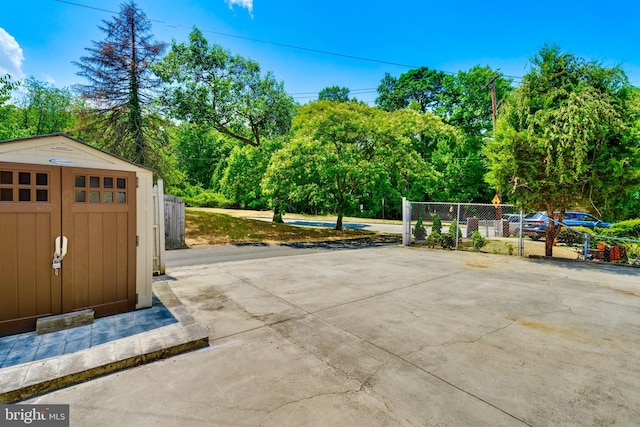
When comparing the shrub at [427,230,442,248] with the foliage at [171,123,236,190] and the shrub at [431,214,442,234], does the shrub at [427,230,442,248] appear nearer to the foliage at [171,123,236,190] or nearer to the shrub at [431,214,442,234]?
the shrub at [431,214,442,234]

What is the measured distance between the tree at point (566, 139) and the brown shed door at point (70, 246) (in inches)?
393

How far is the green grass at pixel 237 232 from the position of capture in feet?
43.9

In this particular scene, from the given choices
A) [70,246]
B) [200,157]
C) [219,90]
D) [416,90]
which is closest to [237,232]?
[219,90]

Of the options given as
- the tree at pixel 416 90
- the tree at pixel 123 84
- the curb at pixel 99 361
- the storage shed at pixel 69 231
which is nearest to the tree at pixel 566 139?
the curb at pixel 99 361

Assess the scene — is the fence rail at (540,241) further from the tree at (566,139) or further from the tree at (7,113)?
the tree at (7,113)

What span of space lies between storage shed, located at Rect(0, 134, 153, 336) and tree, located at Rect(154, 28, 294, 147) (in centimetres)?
1400

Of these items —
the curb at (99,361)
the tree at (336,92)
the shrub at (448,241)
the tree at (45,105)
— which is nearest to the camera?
the curb at (99,361)

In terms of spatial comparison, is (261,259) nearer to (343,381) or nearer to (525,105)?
(343,381)

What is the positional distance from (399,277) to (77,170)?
6.37 metres

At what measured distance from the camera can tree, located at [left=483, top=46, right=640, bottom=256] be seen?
7.98m

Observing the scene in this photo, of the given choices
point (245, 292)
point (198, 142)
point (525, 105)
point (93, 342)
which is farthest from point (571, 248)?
point (198, 142)

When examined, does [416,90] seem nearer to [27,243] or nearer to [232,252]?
[232,252]

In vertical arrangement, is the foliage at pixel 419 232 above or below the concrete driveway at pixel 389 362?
above

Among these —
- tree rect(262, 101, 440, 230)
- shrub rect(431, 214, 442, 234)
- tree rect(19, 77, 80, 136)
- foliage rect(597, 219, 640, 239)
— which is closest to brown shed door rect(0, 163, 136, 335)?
tree rect(262, 101, 440, 230)
